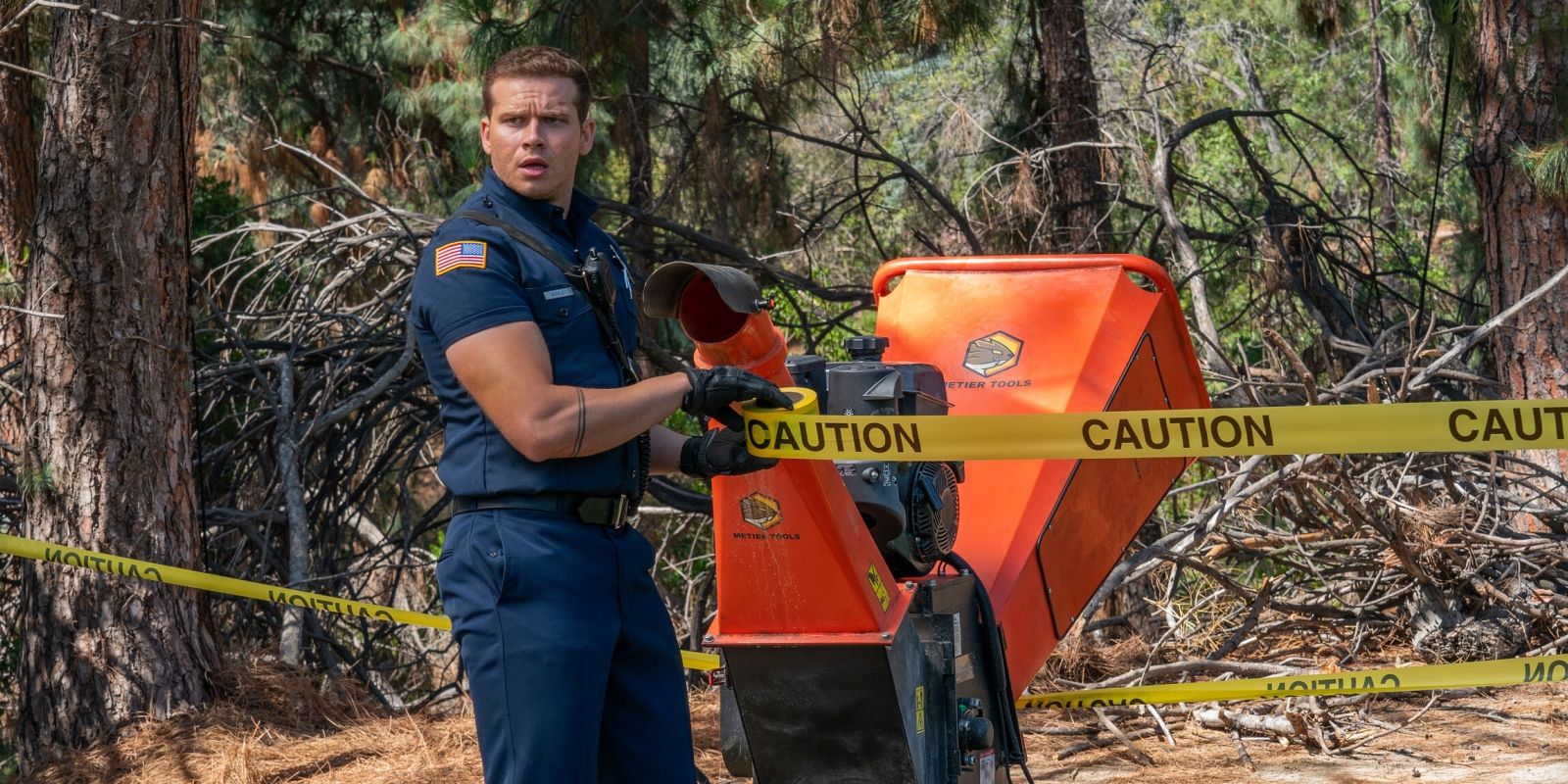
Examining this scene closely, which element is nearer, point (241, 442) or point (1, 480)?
point (1, 480)

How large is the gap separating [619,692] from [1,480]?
4151mm

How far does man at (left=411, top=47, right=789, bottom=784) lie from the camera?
2.60 meters

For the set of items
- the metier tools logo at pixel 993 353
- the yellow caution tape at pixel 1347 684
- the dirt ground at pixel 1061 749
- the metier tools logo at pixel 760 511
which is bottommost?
the dirt ground at pixel 1061 749

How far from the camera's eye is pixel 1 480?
5.89 m

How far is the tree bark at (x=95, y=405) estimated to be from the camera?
5043 mm

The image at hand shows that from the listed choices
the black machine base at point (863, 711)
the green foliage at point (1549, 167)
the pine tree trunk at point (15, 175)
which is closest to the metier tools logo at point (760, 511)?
the black machine base at point (863, 711)

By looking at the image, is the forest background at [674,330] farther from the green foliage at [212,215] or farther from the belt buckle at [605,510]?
the belt buckle at [605,510]

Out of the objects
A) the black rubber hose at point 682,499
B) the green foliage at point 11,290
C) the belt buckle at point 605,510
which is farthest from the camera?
the black rubber hose at point 682,499

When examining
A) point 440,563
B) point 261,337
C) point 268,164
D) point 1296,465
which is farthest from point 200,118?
point 440,563

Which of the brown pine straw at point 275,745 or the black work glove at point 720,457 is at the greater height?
the black work glove at point 720,457

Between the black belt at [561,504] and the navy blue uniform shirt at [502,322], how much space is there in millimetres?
20

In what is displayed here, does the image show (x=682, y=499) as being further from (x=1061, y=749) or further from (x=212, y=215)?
(x=212, y=215)

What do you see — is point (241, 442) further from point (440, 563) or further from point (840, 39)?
point (440, 563)

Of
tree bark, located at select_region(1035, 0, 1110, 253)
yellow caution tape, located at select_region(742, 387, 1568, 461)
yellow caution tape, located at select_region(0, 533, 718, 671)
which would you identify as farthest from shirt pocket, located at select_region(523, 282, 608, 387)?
tree bark, located at select_region(1035, 0, 1110, 253)
